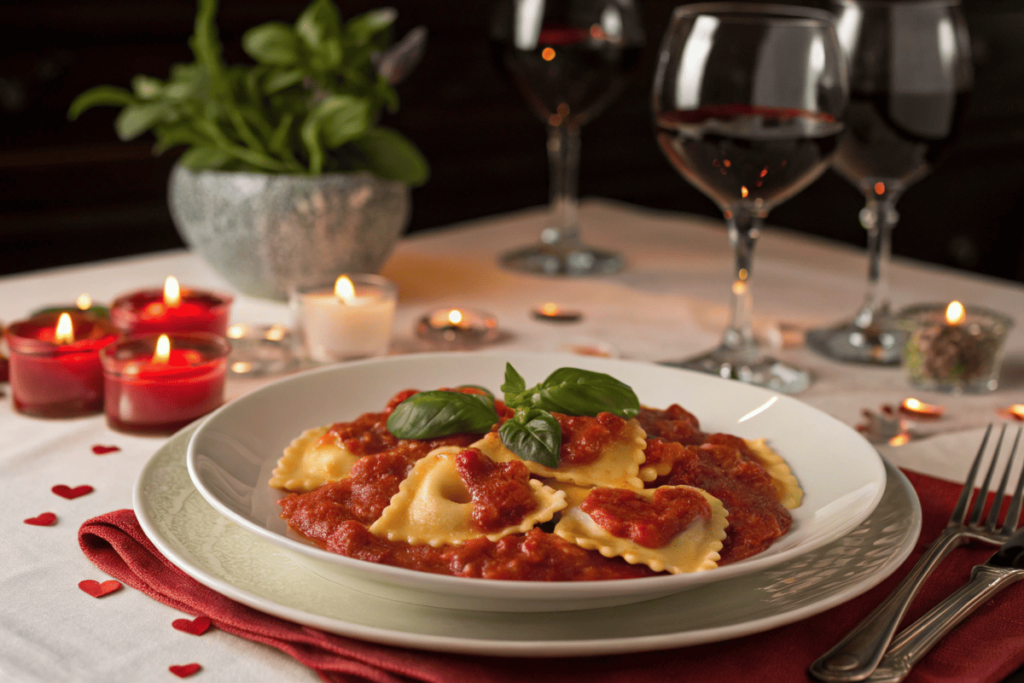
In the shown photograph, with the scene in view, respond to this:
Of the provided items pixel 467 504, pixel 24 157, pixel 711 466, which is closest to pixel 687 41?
pixel 711 466

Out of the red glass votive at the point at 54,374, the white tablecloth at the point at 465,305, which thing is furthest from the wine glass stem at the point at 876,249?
the red glass votive at the point at 54,374

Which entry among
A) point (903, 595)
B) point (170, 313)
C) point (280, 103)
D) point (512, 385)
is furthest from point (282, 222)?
point (903, 595)

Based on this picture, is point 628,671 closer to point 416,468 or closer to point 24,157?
point 416,468

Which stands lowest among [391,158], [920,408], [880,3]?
[920,408]

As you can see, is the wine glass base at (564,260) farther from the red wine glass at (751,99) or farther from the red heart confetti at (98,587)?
the red heart confetti at (98,587)

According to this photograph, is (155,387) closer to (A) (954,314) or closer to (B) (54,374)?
(B) (54,374)
